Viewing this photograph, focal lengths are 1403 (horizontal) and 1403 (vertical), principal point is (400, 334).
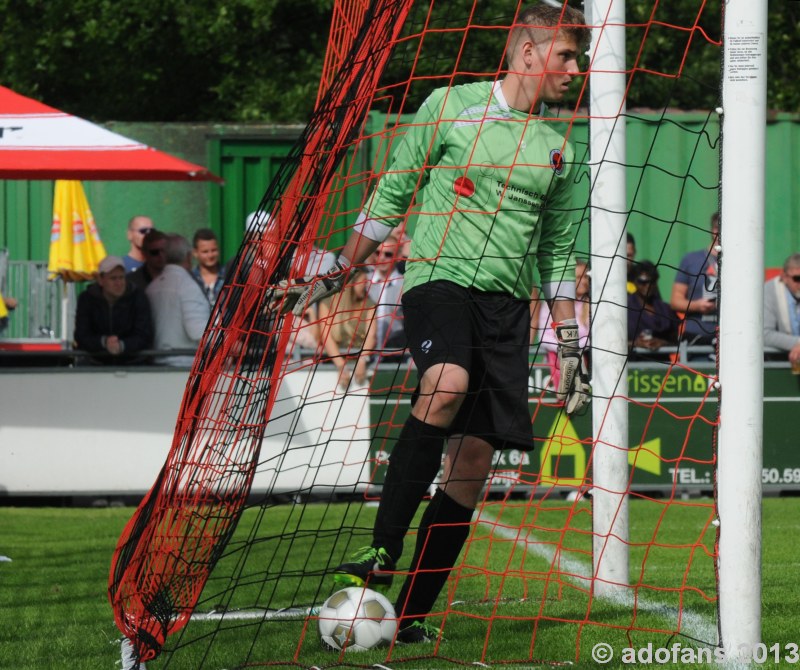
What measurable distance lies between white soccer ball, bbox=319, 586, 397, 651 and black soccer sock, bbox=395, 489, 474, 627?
5.3 inches

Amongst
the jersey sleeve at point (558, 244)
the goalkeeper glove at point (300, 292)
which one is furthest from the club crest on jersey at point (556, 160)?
the goalkeeper glove at point (300, 292)

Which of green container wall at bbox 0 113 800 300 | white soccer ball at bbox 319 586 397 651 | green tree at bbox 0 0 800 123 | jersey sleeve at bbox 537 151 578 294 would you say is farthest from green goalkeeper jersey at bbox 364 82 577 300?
green tree at bbox 0 0 800 123

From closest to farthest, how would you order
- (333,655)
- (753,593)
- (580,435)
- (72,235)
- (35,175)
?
1. (753,593)
2. (333,655)
3. (35,175)
4. (580,435)
5. (72,235)

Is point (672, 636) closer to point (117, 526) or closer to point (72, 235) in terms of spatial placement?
point (117, 526)

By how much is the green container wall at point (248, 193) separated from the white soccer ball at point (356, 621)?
10.8 meters

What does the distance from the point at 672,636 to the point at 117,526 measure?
217 inches

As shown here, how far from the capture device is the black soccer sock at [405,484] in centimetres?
496

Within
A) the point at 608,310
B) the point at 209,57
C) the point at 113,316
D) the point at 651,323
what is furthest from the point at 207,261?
the point at 209,57

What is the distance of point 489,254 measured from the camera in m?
5.00

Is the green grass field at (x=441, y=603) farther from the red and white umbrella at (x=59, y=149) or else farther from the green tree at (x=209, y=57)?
the green tree at (x=209, y=57)

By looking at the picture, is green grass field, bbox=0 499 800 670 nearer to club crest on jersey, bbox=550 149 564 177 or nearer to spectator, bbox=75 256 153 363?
club crest on jersey, bbox=550 149 564 177

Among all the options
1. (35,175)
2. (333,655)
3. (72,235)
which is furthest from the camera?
(72,235)

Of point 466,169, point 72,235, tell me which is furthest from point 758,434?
point 72,235

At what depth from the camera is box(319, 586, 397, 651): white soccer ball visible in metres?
4.84
